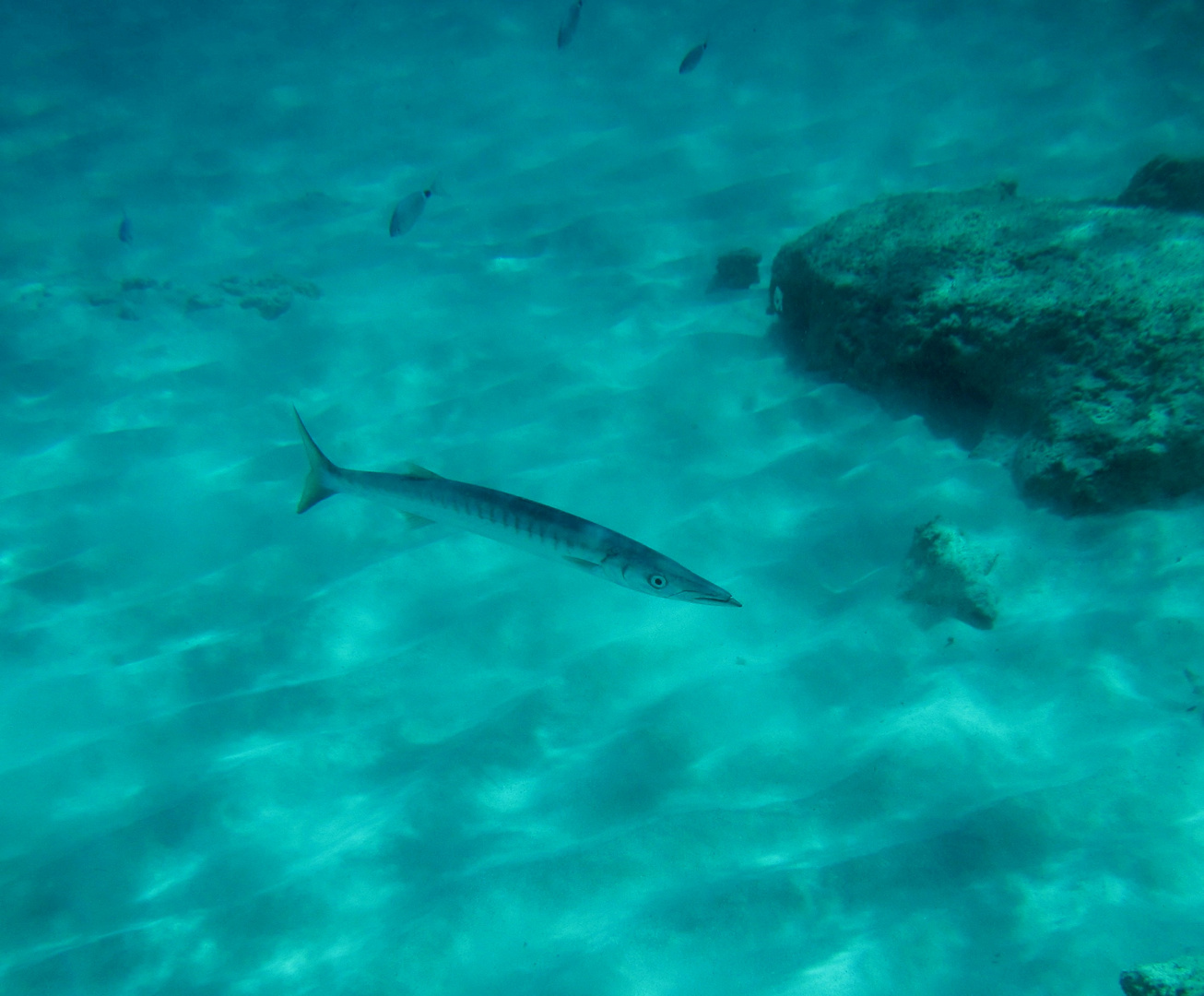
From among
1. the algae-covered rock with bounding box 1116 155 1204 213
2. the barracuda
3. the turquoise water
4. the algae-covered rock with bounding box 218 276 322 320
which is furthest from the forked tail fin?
the algae-covered rock with bounding box 1116 155 1204 213

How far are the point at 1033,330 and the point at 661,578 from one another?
3323mm

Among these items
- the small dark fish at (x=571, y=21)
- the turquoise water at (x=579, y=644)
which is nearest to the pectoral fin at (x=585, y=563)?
the turquoise water at (x=579, y=644)

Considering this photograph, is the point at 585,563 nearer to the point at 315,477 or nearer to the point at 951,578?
the point at 315,477

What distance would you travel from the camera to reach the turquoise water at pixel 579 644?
274 centimetres

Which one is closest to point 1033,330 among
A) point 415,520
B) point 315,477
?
point 415,520

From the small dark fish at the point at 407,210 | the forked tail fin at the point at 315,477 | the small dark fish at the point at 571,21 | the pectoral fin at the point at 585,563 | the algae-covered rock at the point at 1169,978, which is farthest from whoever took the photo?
the small dark fish at the point at 571,21

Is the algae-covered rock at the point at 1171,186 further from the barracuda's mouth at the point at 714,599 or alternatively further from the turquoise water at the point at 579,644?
the barracuda's mouth at the point at 714,599

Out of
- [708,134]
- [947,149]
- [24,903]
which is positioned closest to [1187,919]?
[24,903]

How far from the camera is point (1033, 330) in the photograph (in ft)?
13.6

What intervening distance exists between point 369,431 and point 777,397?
386 cm

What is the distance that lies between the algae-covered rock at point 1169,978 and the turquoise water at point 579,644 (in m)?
0.27

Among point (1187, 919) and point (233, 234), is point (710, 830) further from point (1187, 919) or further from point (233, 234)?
point (233, 234)

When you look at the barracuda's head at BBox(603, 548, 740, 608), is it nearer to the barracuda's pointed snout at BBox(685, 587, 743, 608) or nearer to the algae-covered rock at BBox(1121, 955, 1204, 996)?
the barracuda's pointed snout at BBox(685, 587, 743, 608)

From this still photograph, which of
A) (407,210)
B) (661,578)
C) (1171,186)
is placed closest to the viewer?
(661,578)
